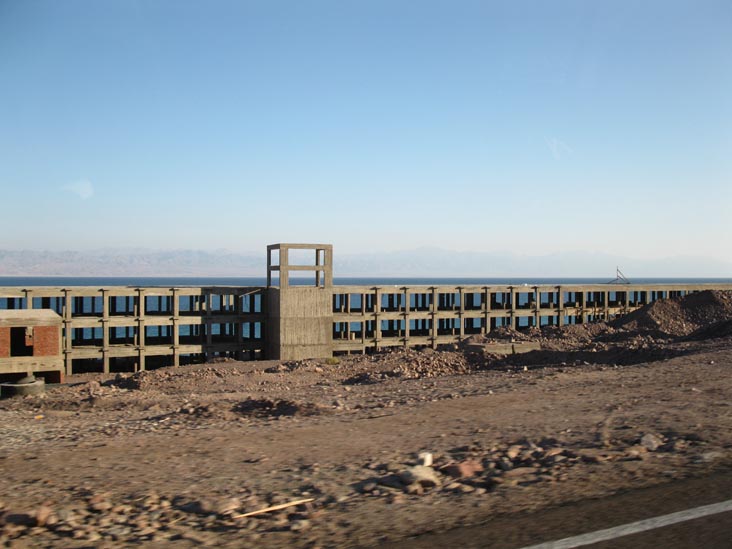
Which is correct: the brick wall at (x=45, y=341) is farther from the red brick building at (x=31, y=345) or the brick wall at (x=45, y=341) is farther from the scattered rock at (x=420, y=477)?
the scattered rock at (x=420, y=477)

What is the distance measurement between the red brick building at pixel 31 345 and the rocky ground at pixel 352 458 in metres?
18.0

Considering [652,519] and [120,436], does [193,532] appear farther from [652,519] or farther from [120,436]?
[120,436]

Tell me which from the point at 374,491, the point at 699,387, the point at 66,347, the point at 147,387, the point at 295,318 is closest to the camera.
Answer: the point at 374,491

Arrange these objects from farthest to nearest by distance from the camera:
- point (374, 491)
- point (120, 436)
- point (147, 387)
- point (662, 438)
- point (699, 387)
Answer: point (147, 387), point (699, 387), point (120, 436), point (662, 438), point (374, 491)

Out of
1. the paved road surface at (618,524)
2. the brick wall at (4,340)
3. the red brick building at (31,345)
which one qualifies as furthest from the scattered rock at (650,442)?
the brick wall at (4,340)

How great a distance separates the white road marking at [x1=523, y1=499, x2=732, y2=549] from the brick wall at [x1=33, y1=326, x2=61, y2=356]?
3296 cm

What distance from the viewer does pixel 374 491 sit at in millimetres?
7258

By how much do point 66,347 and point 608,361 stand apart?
2870 centimetres

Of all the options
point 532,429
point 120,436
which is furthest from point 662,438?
point 120,436

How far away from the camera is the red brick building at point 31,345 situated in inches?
1292

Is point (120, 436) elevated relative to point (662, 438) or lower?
lower

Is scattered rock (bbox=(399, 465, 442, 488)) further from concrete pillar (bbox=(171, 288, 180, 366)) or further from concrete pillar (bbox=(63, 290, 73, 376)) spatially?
concrete pillar (bbox=(63, 290, 73, 376))

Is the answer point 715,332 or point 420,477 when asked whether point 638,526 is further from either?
point 715,332

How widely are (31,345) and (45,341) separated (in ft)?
2.27
